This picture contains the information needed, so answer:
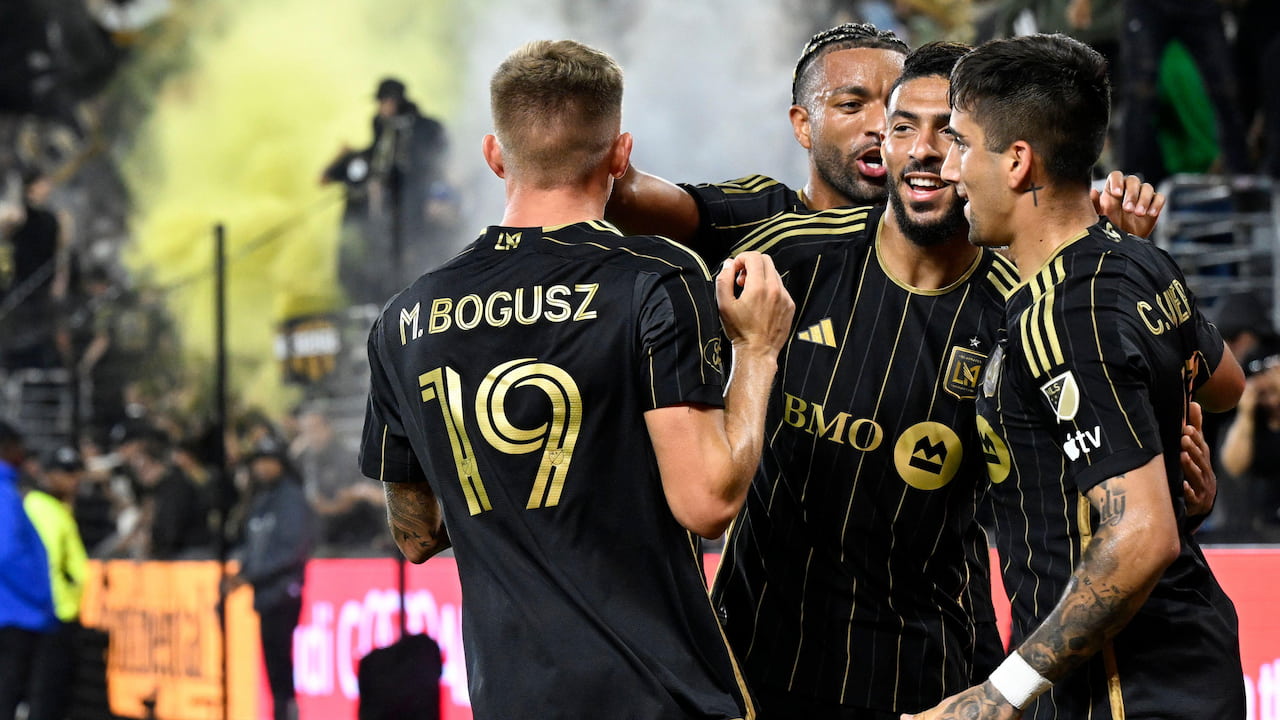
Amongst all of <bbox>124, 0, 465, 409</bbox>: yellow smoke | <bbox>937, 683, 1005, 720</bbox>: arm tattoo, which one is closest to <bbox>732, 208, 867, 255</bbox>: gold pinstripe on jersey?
<bbox>937, 683, 1005, 720</bbox>: arm tattoo

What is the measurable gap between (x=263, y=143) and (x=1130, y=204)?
12.4 meters

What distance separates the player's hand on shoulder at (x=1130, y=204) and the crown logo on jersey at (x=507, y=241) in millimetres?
1245

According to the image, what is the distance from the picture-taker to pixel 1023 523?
7.16 ft

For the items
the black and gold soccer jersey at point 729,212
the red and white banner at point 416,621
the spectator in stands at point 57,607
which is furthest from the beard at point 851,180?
the spectator in stands at point 57,607

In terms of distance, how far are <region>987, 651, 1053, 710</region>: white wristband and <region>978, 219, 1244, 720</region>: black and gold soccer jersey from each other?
160 millimetres

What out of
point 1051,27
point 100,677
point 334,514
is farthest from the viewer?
point 334,514

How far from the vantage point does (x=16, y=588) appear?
777 centimetres

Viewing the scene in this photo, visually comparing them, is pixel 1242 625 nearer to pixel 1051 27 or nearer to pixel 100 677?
pixel 1051 27

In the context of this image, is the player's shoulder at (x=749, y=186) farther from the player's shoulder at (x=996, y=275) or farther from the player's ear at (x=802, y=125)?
the player's shoulder at (x=996, y=275)

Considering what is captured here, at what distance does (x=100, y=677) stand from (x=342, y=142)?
5930 millimetres

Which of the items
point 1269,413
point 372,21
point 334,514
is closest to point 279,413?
point 334,514

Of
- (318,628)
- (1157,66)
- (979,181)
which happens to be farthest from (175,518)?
(979,181)

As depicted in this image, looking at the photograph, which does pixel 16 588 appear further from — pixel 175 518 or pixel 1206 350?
pixel 1206 350

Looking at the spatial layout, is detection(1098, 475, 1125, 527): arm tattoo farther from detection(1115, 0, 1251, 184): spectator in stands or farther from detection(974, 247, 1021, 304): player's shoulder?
detection(1115, 0, 1251, 184): spectator in stands
